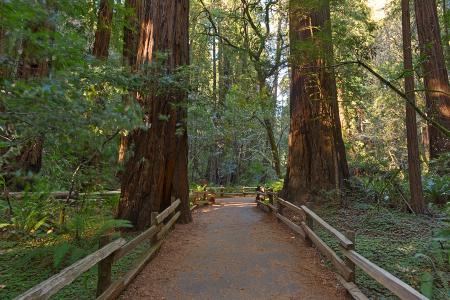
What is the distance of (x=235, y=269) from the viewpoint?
250 inches

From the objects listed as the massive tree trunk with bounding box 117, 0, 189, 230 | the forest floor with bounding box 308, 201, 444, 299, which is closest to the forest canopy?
the massive tree trunk with bounding box 117, 0, 189, 230

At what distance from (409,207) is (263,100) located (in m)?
11.1

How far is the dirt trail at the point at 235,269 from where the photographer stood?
5.29m

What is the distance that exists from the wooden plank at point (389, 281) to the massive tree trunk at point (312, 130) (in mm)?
6063

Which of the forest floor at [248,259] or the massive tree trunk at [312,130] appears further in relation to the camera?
the massive tree trunk at [312,130]

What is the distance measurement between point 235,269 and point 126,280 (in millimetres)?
1872

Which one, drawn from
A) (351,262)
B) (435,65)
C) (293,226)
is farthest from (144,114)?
(435,65)

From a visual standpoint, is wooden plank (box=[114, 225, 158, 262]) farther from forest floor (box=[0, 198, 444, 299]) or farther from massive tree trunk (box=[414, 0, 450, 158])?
massive tree trunk (box=[414, 0, 450, 158])

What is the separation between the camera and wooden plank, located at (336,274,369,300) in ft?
15.5

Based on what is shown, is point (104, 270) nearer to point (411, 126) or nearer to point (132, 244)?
point (132, 244)

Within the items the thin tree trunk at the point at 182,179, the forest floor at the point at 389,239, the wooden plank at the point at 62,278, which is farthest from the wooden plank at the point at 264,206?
the wooden plank at the point at 62,278

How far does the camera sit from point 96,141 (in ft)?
14.2

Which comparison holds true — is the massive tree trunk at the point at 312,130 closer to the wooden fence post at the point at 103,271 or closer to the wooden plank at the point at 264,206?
the wooden plank at the point at 264,206

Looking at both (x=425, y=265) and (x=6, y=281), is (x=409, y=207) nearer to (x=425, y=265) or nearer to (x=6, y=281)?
(x=425, y=265)
